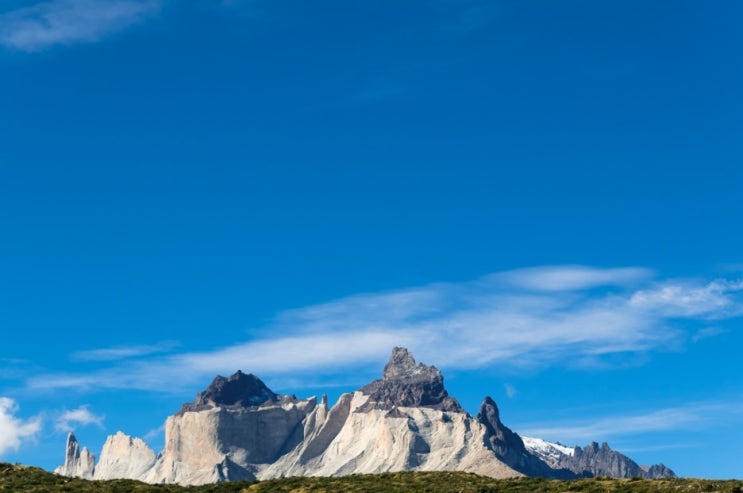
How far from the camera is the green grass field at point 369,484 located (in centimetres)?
14325

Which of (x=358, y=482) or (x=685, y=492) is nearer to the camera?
(x=685, y=492)

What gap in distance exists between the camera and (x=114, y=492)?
484 ft

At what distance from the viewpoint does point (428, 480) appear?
155000mm

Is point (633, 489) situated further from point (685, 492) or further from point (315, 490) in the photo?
point (315, 490)

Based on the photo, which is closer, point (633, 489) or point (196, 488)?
point (633, 489)

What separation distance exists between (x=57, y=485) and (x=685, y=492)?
7614 cm

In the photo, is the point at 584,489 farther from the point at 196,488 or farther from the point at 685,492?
the point at 196,488

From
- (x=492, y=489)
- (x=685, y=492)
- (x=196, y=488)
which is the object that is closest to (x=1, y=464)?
(x=196, y=488)

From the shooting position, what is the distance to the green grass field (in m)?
143

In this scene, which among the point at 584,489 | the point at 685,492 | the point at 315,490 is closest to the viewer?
the point at 685,492

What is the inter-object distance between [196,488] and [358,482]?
22476 mm

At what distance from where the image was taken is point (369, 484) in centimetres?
15525

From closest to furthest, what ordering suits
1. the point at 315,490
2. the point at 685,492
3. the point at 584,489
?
the point at 685,492, the point at 584,489, the point at 315,490

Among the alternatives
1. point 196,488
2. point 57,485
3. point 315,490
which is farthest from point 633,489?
point 57,485
